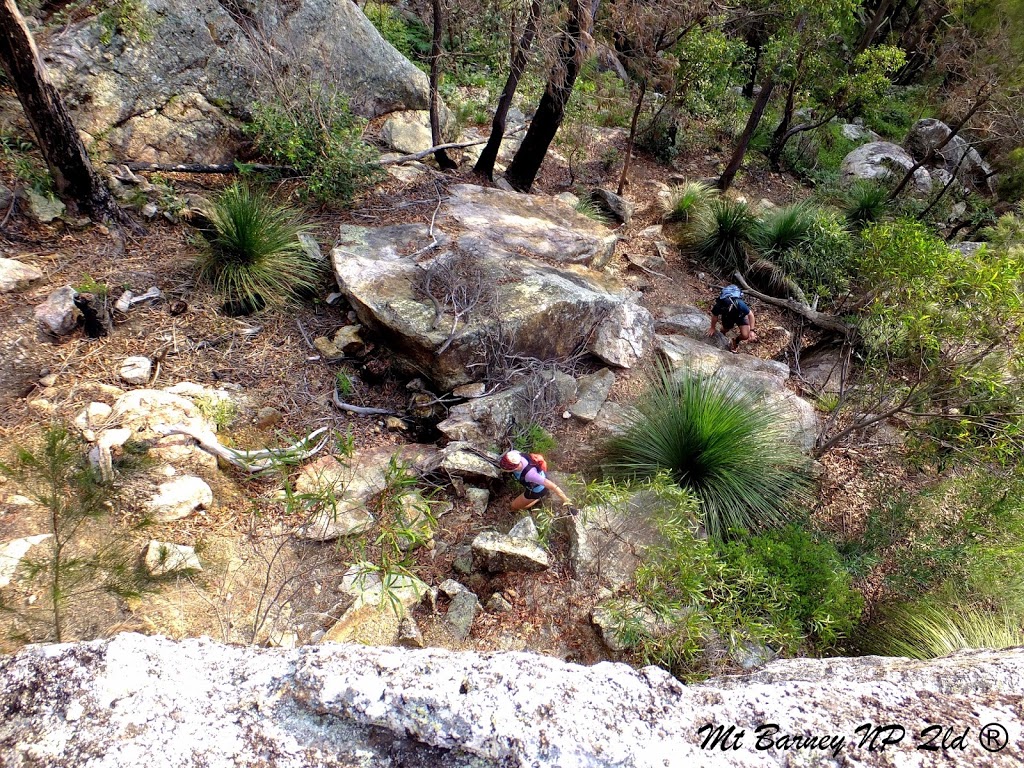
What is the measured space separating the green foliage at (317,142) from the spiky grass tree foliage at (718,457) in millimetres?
3938

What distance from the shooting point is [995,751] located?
132 centimetres

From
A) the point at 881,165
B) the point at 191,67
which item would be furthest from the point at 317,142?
the point at 881,165

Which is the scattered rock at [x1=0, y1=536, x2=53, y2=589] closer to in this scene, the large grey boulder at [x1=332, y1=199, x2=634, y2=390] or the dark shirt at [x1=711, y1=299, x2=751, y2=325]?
the large grey boulder at [x1=332, y1=199, x2=634, y2=390]

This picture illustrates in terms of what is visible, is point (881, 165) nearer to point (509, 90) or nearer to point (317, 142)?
point (509, 90)

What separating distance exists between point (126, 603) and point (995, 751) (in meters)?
3.21

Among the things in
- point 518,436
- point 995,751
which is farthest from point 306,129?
point 995,751

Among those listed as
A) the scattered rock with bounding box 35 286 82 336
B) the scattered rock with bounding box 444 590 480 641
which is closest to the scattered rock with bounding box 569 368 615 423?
the scattered rock with bounding box 444 590 480 641

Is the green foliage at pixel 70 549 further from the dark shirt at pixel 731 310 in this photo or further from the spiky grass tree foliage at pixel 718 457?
the dark shirt at pixel 731 310

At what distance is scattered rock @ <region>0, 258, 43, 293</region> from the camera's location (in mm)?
3725

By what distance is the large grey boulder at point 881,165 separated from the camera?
1164 centimetres

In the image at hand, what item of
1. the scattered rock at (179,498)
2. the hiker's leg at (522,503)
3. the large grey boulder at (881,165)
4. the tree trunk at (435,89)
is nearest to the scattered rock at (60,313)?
the scattered rock at (179,498)

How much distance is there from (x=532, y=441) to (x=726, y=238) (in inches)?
226

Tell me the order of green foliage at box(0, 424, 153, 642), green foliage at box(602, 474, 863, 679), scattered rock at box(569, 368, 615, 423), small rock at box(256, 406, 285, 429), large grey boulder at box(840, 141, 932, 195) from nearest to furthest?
green foliage at box(0, 424, 153, 642)
green foliage at box(602, 474, 863, 679)
small rock at box(256, 406, 285, 429)
scattered rock at box(569, 368, 615, 423)
large grey boulder at box(840, 141, 932, 195)

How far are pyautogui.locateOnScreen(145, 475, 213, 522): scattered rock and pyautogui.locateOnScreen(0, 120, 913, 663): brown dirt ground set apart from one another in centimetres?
7
